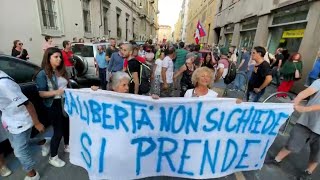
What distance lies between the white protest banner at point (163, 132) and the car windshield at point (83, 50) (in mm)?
5718

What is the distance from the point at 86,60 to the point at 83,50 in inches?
19.9

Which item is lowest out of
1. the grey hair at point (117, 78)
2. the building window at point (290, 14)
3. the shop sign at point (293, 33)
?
the grey hair at point (117, 78)

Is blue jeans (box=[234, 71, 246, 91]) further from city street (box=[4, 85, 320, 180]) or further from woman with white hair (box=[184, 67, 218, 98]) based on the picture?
woman with white hair (box=[184, 67, 218, 98])

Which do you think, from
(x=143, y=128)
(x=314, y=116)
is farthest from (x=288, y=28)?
(x=143, y=128)

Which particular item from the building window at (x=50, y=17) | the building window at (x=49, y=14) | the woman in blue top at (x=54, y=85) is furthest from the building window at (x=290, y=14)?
the building window at (x=49, y=14)

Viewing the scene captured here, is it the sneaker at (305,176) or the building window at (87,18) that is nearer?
the sneaker at (305,176)

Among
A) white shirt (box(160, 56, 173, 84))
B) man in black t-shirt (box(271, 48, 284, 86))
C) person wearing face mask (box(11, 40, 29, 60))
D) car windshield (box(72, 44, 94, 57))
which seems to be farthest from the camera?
man in black t-shirt (box(271, 48, 284, 86))

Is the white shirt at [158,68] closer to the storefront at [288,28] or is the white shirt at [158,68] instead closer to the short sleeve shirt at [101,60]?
the short sleeve shirt at [101,60]

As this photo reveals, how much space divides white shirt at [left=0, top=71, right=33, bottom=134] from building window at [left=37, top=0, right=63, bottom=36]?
8.38 m

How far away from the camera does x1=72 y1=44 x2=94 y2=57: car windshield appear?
24.9 feet

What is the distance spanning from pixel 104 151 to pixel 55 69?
1.31 m

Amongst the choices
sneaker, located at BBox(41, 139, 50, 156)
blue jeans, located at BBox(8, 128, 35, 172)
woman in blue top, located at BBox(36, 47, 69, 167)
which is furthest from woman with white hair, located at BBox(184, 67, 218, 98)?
sneaker, located at BBox(41, 139, 50, 156)

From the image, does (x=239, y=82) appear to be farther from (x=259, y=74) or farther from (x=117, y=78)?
(x=117, y=78)

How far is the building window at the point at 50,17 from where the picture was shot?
9.34 m
